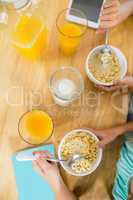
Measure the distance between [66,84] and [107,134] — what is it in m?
0.21

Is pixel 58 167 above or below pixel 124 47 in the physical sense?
below

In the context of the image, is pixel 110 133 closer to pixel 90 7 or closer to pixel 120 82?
pixel 120 82

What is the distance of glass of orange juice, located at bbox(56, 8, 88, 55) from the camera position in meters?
1.10

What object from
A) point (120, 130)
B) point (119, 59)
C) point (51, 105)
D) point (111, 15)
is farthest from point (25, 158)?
point (111, 15)

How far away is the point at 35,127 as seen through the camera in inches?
42.8

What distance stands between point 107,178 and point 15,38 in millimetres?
547

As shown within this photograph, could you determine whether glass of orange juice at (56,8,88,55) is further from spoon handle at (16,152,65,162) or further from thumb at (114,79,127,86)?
spoon handle at (16,152,65,162)

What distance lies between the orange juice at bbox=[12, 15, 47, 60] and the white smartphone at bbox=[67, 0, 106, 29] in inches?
4.7

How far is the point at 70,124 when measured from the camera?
108 cm

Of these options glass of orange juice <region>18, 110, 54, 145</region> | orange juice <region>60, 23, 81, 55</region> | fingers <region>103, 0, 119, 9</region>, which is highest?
fingers <region>103, 0, 119, 9</region>

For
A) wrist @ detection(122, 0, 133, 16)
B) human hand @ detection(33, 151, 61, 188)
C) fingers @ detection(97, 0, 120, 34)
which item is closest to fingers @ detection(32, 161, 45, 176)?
human hand @ detection(33, 151, 61, 188)

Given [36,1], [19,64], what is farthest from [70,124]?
[36,1]

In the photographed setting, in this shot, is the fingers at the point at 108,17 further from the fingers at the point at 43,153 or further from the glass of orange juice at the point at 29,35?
the fingers at the point at 43,153

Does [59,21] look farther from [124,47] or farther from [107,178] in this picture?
[107,178]
